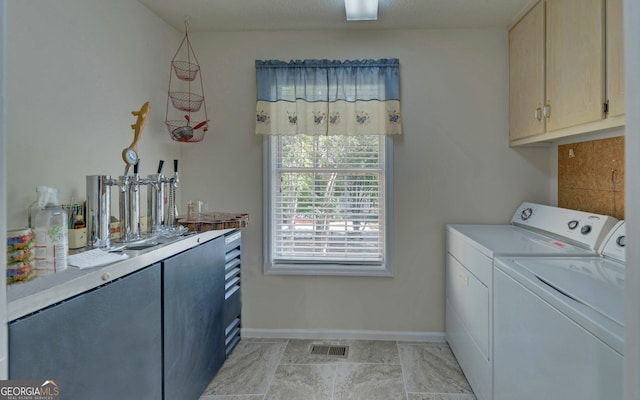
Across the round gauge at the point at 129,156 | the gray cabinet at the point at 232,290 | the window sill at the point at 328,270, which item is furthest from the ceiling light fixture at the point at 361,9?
the window sill at the point at 328,270

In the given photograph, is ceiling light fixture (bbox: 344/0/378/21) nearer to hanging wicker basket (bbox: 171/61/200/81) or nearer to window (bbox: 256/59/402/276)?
window (bbox: 256/59/402/276)

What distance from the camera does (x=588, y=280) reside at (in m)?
1.29

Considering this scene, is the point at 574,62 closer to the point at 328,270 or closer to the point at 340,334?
the point at 328,270

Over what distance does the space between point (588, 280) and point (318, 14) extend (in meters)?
2.28

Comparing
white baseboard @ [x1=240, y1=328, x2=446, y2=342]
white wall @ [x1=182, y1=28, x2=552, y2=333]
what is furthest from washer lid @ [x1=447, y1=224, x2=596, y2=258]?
white baseboard @ [x1=240, y1=328, x2=446, y2=342]

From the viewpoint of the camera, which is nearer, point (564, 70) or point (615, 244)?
point (615, 244)

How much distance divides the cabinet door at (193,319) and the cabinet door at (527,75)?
2.24 m

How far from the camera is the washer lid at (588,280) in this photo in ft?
3.43

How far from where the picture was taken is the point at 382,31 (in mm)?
2648

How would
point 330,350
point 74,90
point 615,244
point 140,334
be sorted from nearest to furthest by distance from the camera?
point 140,334
point 615,244
point 74,90
point 330,350

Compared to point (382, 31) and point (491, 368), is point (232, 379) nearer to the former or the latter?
point (491, 368)

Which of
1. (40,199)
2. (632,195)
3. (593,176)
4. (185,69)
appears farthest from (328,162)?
(632,195)

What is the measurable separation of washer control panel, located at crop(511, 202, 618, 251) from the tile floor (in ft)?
3.63

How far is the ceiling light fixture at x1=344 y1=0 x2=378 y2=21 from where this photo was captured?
2.17 meters
